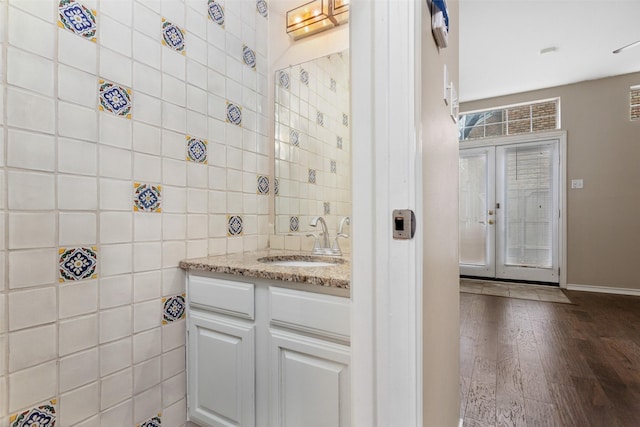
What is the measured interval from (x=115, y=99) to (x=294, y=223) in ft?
3.51

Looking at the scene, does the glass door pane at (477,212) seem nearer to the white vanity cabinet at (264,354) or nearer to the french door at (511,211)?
the french door at (511,211)

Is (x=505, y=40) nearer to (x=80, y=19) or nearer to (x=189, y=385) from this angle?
(x=80, y=19)

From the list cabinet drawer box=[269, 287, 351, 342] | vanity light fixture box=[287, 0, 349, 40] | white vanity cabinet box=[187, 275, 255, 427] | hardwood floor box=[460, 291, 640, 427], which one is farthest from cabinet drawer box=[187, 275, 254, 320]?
vanity light fixture box=[287, 0, 349, 40]

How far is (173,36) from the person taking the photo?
1406 millimetres

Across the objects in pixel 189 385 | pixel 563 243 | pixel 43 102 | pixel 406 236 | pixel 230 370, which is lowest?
pixel 189 385

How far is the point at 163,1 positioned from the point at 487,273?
4.75 meters

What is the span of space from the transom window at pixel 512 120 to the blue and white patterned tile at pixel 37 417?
170 inches

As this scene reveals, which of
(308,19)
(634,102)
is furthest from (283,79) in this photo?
(634,102)

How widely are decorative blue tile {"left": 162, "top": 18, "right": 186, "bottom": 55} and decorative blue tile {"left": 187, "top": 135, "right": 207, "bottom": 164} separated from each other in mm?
391

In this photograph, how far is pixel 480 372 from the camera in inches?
77.0

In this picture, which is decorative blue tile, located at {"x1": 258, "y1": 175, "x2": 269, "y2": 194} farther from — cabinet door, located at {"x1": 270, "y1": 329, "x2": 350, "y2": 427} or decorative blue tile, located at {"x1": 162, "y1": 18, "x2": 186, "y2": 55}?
cabinet door, located at {"x1": 270, "y1": 329, "x2": 350, "y2": 427}

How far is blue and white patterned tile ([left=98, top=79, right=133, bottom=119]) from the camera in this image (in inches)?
45.4

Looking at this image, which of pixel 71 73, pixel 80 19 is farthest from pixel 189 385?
pixel 80 19

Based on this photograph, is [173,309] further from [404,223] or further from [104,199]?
[404,223]
